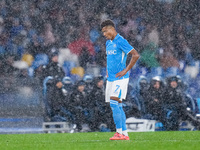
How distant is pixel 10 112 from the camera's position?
1225 cm

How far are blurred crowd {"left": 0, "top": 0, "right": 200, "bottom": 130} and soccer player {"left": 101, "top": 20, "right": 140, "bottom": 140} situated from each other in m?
6.53

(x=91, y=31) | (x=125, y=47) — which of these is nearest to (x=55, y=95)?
(x=91, y=31)

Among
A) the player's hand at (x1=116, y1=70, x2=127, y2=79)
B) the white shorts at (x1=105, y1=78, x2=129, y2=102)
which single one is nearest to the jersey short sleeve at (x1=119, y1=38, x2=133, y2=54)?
the player's hand at (x1=116, y1=70, x2=127, y2=79)

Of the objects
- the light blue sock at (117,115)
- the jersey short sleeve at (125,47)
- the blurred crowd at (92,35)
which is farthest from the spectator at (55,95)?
the jersey short sleeve at (125,47)

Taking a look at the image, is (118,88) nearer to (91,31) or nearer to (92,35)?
(92,35)

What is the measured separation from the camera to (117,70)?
24.1 feet

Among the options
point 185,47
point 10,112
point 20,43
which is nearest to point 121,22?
point 185,47

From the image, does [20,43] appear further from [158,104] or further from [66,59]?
[158,104]

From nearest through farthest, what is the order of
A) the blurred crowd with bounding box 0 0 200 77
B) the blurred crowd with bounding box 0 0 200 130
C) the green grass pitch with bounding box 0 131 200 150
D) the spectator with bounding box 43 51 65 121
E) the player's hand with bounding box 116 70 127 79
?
1. the green grass pitch with bounding box 0 131 200 150
2. the player's hand with bounding box 116 70 127 79
3. the spectator with bounding box 43 51 65 121
4. the blurred crowd with bounding box 0 0 200 130
5. the blurred crowd with bounding box 0 0 200 77

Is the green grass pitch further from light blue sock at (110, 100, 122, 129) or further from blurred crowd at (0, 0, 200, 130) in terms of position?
blurred crowd at (0, 0, 200, 130)

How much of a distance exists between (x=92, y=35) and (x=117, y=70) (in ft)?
27.9

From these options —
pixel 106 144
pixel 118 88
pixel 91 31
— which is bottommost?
pixel 106 144

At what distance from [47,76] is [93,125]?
1902 mm

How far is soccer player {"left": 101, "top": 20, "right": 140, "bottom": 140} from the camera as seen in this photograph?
7.28 meters
